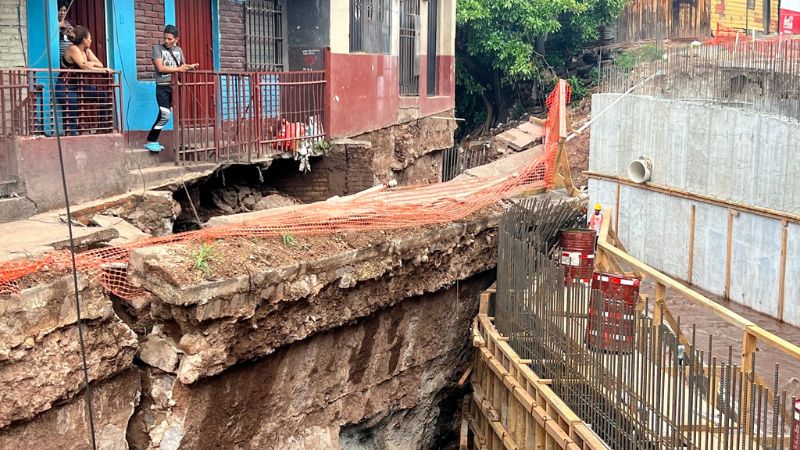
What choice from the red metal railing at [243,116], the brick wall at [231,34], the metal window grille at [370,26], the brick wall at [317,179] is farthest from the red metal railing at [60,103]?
the metal window grille at [370,26]

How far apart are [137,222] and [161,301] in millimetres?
3153

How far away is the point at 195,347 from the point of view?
8.49 m

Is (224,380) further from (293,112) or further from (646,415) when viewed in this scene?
(293,112)

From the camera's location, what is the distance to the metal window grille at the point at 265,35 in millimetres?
15961

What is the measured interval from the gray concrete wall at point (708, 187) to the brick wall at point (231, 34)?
7337 mm

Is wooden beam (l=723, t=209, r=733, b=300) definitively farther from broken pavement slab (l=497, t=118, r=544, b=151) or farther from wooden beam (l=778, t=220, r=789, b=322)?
broken pavement slab (l=497, t=118, r=544, b=151)

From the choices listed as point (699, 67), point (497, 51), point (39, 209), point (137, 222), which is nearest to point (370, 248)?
point (137, 222)

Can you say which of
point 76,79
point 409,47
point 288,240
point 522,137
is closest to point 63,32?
point 76,79

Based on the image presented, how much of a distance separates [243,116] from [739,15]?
26421 millimetres

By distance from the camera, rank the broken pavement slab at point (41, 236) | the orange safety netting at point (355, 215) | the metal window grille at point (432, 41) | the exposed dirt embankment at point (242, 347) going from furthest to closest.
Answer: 1. the metal window grille at point (432, 41)
2. the broken pavement slab at point (41, 236)
3. the orange safety netting at point (355, 215)
4. the exposed dirt embankment at point (242, 347)

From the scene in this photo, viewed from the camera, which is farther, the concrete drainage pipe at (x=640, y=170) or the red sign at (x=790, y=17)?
the red sign at (x=790, y=17)

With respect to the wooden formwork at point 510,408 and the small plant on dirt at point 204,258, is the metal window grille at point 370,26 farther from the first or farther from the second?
the small plant on dirt at point 204,258

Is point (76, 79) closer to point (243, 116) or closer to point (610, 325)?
point (243, 116)

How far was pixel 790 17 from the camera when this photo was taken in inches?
1118
